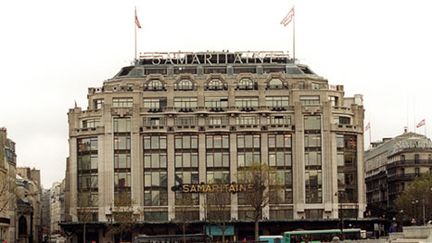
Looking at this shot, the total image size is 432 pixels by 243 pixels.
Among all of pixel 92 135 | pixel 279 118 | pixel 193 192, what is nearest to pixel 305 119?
pixel 279 118

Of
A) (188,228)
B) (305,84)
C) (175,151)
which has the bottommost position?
(188,228)

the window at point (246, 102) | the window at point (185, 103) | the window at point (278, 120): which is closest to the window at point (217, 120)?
the window at point (185, 103)

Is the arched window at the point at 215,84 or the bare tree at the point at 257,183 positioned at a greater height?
the arched window at the point at 215,84

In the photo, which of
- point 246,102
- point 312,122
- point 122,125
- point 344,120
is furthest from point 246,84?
point 122,125

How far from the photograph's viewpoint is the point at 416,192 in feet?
602

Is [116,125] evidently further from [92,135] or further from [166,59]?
[166,59]

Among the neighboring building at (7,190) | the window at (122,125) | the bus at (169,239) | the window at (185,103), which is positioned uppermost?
the window at (185,103)

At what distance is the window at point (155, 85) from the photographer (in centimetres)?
18162

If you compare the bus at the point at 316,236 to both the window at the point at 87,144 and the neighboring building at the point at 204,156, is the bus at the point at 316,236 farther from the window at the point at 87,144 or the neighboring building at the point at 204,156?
the window at the point at 87,144

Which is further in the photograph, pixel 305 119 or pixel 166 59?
pixel 166 59

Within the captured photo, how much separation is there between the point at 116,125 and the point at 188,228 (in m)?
21.2

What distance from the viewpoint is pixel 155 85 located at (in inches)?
7165

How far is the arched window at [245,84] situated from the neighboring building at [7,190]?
136ft

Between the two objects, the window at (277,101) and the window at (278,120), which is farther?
the window at (277,101)
